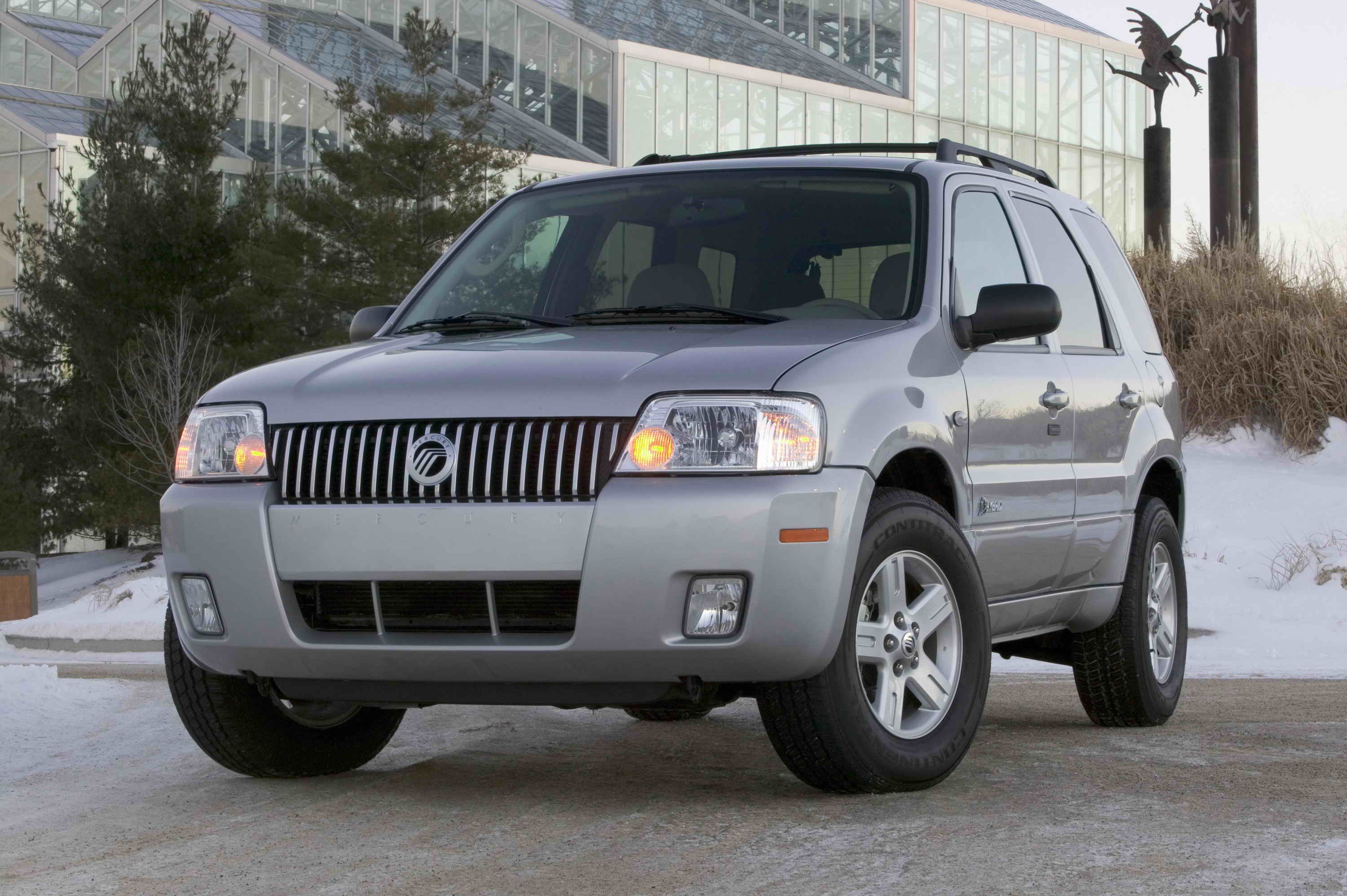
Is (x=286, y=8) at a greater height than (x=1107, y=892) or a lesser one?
greater

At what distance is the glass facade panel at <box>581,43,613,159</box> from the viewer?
137 feet

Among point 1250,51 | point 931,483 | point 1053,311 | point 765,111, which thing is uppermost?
point 765,111

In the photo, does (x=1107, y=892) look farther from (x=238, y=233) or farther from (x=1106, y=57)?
(x=1106, y=57)

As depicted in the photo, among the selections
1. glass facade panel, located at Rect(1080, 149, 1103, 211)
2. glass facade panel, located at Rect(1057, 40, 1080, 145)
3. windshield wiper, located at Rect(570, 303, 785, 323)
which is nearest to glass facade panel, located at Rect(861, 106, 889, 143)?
glass facade panel, located at Rect(1057, 40, 1080, 145)

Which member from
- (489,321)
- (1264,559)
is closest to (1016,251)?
(489,321)

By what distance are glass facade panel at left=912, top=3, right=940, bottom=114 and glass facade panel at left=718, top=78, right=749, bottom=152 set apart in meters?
5.96

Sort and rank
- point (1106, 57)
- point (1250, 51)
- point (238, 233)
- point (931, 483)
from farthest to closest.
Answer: point (1106, 57) → point (238, 233) → point (1250, 51) → point (931, 483)

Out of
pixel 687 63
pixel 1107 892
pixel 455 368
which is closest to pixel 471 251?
pixel 455 368

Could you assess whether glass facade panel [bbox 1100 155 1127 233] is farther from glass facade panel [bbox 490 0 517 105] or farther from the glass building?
glass facade panel [bbox 490 0 517 105]

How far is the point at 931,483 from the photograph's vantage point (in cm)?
552

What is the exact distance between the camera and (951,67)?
48.1 m

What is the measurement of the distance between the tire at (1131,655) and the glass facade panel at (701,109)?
1419 inches

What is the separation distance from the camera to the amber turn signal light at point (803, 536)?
457 centimetres

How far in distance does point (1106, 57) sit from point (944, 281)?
47.1 metres
